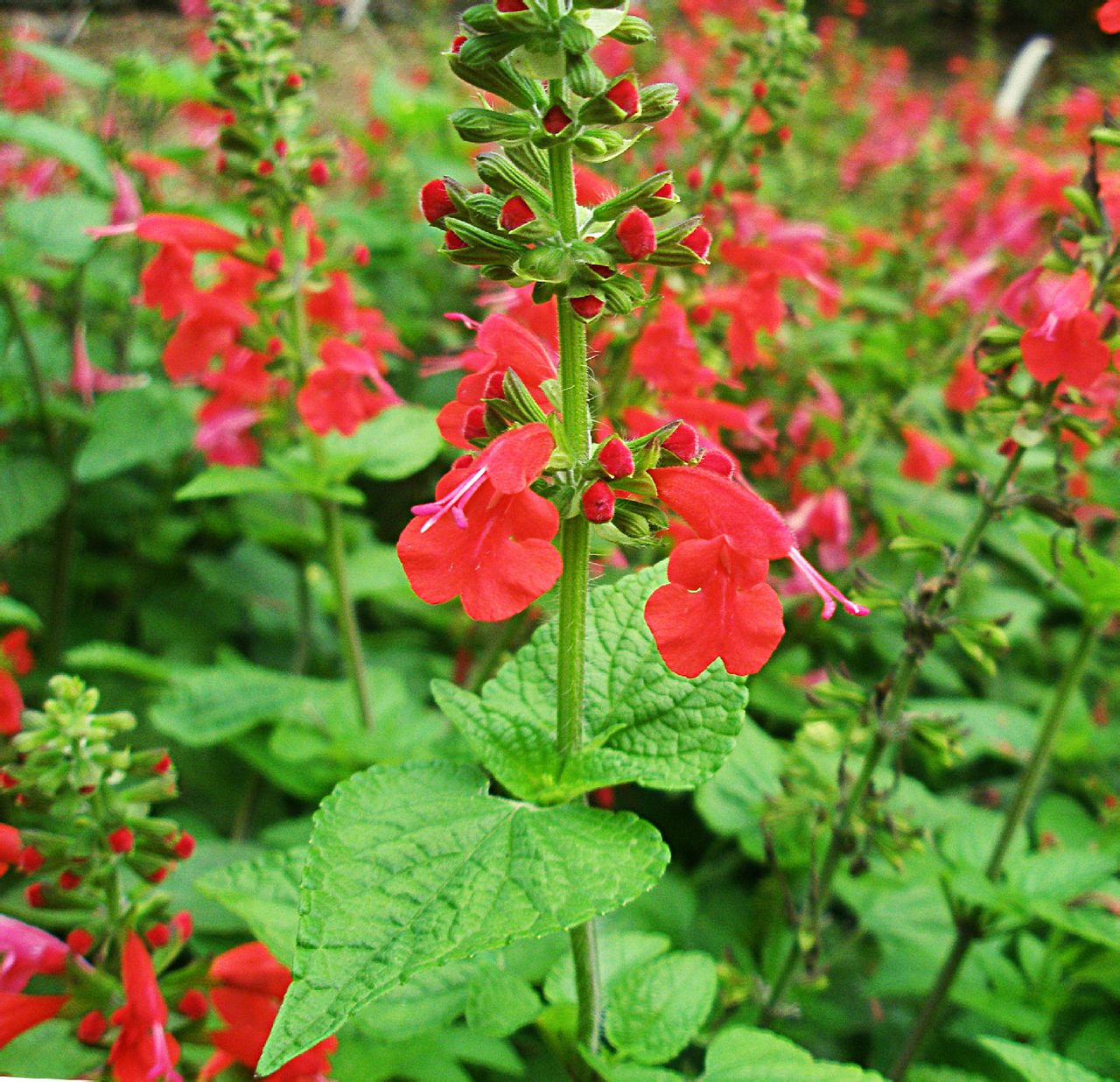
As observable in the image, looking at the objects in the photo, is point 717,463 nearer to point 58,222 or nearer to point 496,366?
point 496,366

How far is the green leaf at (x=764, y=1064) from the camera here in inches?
40.6

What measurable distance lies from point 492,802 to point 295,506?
1797 mm

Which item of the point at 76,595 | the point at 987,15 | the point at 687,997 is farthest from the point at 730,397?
the point at 987,15

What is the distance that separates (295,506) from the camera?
8.49 feet

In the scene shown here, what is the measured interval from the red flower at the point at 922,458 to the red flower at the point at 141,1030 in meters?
2.15

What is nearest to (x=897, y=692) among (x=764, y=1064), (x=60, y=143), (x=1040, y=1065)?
(x=1040, y=1065)

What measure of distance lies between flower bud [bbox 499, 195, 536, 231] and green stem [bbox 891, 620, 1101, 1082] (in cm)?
143

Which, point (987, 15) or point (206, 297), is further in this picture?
point (987, 15)

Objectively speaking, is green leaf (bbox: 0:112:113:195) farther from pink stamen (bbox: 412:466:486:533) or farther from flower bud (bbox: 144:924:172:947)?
pink stamen (bbox: 412:466:486:533)

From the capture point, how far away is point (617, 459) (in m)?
0.86

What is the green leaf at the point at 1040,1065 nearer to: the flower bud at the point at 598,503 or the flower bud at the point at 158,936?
the flower bud at the point at 598,503

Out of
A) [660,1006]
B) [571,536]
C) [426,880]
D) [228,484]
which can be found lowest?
[660,1006]

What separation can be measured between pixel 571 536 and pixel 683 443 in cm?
14

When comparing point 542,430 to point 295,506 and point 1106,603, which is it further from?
point 295,506
